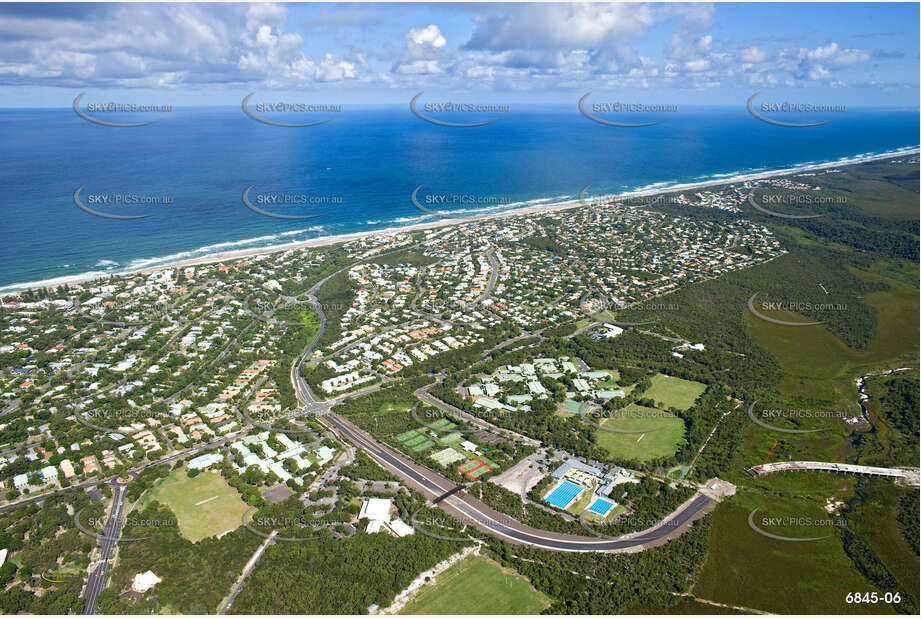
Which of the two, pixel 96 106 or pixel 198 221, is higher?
pixel 96 106

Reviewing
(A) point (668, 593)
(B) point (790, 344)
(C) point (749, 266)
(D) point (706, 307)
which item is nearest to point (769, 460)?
(A) point (668, 593)

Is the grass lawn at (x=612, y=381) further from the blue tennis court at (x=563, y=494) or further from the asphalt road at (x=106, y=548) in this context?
the asphalt road at (x=106, y=548)

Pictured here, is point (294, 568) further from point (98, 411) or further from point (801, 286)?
point (801, 286)

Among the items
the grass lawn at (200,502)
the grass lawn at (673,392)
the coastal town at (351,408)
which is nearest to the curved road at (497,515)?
the coastal town at (351,408)

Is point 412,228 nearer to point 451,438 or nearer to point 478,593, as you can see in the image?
point 451,438

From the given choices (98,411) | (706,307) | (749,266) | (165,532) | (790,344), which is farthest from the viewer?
(749,266)

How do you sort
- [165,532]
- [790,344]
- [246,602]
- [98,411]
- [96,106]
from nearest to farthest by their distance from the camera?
[246,602] → [165,532] → [98,411] → [790,344] → [96,106]
